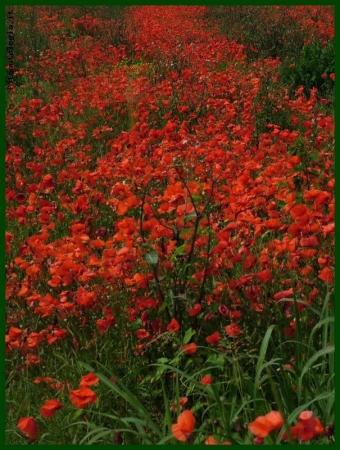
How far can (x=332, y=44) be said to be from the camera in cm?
784

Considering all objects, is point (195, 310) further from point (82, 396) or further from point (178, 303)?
point (82, 396)

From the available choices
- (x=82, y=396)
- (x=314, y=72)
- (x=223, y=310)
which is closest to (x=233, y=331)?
(x=223, y=310)

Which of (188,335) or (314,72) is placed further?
(314,72)

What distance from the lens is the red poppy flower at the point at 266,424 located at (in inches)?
60.9

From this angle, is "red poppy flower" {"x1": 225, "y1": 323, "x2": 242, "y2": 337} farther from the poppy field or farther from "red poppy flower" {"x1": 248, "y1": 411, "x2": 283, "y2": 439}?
"red poppy flower" {"x1": 248, "y1": 411, "x2": 283, "y2": 439}

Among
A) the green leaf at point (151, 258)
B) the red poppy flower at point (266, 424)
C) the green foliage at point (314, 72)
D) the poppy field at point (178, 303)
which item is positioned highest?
the red poppy flower at point (266, 424)

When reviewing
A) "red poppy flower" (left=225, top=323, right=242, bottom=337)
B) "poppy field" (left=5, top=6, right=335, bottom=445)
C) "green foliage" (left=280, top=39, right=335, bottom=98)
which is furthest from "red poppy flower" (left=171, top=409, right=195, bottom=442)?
"green foliage" (left=280, top=39, right=335, bottom=98)

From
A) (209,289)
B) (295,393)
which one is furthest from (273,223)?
(295,393)

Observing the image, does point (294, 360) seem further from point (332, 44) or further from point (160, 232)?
point (332, 44)

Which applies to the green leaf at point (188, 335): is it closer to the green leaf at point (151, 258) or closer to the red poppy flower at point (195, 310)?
the red poppy flower at point (195, 310)

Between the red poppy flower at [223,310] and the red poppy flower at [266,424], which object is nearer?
the red poppy flower at [266,424]

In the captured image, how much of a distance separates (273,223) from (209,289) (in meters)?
0.44

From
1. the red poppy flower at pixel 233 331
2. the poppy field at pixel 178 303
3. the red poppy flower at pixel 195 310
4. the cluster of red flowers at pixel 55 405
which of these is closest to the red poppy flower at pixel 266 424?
the poppy field at pixel 178 303

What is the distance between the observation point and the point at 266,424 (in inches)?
61.1
